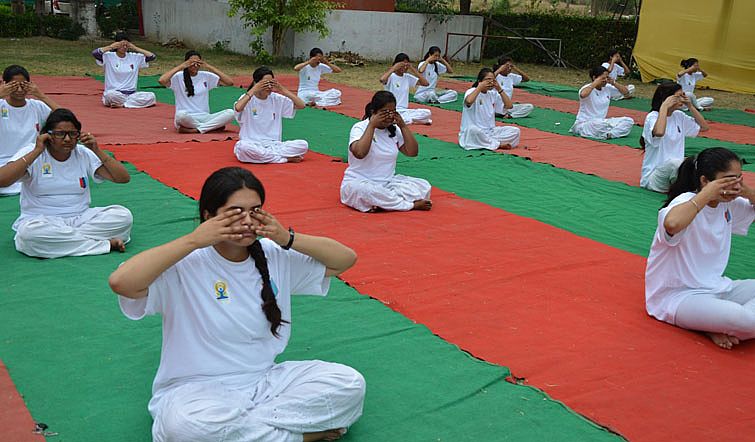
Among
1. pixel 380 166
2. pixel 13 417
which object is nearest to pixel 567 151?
pixel 380 166

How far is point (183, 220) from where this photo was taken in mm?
5645

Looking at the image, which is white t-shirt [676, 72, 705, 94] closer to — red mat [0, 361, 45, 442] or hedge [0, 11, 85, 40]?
red mat [0, 361, 45, 442]

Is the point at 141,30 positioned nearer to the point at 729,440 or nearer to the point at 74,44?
the point at 74,44

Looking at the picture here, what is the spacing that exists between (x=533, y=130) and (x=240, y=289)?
8.62 meters

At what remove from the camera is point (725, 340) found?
12.6 ft

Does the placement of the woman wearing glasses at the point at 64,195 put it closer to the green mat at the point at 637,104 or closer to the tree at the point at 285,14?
the green mat at the point at 637,104

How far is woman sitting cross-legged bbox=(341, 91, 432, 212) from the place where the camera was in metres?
6.01

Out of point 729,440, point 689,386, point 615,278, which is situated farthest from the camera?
point 615,278

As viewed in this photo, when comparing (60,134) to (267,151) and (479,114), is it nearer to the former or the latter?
(267,151)

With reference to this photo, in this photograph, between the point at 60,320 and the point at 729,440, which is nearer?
the point at 729,440

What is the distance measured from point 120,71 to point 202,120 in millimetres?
2547

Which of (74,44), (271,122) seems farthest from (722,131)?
(74,44)

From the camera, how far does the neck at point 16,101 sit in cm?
623

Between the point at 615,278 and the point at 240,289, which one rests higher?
the point at 240,289
